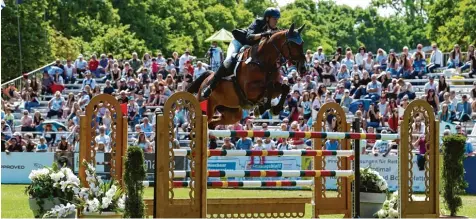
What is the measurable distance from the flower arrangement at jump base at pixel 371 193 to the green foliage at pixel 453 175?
92 cm

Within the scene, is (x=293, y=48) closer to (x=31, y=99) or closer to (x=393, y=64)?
(x=393, y=64)

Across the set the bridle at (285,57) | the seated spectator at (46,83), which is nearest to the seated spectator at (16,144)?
the seated spectator at (46,83)

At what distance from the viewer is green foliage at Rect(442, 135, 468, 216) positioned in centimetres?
1162

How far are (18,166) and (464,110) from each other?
10397 millimetres

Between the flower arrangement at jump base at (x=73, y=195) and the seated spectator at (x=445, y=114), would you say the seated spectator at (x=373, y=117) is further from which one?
the flower arrangement at jump base at (x=73, y=195)

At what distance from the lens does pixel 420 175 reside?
22.2 metres

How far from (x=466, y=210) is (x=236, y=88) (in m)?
3.93

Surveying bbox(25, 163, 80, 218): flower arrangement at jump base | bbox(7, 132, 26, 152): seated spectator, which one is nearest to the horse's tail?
bbox(25, 163, 80, 218): flower arrangement at jump base

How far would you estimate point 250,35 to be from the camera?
1620 cm

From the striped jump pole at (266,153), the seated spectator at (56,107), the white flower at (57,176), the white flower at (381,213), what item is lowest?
the white flower at (381,213)

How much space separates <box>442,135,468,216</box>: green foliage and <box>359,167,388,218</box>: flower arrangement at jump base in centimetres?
92

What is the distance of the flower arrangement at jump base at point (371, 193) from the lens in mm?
12383

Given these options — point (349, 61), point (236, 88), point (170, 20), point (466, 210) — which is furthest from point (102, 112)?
point (170, 20)

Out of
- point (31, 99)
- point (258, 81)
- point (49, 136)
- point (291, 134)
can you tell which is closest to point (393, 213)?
point (291, 134)
